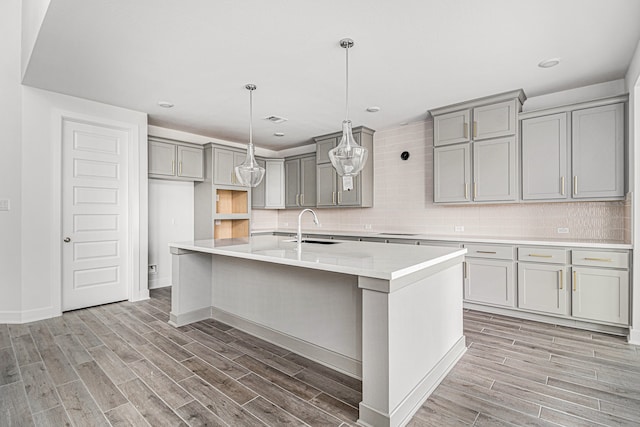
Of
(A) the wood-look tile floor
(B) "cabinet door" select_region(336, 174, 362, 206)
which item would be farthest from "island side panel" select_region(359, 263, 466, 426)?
(B) "cabinet door" select_region(336, 174, 362, 206)

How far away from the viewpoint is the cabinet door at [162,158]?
4.79m

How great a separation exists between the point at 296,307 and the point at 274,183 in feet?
13.6

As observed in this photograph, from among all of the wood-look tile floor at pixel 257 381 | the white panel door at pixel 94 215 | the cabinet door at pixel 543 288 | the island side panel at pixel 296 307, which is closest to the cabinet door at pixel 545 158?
the cabinet door at pixel 543 288

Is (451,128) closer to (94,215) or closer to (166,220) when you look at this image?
(166,220)

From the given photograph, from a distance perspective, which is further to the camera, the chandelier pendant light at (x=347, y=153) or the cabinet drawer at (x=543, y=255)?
the cabinet drawer at (x=543, y=255)

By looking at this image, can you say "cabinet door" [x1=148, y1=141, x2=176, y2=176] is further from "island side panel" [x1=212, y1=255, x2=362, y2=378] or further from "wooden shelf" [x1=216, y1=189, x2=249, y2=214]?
"island side panel" [x1=212, y1=255, x2=362, y2=378]

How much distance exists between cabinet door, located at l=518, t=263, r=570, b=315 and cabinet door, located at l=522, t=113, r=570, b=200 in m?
0.81

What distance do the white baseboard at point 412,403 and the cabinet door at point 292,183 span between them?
4.36 m

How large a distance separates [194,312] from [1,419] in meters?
1.69

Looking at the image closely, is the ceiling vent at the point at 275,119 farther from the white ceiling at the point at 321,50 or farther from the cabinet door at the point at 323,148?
the cabinet door at the point at 323,148

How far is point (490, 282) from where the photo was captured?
3.73 metres

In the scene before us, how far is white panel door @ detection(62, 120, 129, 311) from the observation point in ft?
12.6

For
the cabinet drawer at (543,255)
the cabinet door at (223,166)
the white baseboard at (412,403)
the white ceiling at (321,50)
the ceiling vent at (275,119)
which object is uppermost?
the white ceiling at (321,50)

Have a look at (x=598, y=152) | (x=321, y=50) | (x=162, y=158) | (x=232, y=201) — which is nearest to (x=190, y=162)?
(x=162, y=158)
